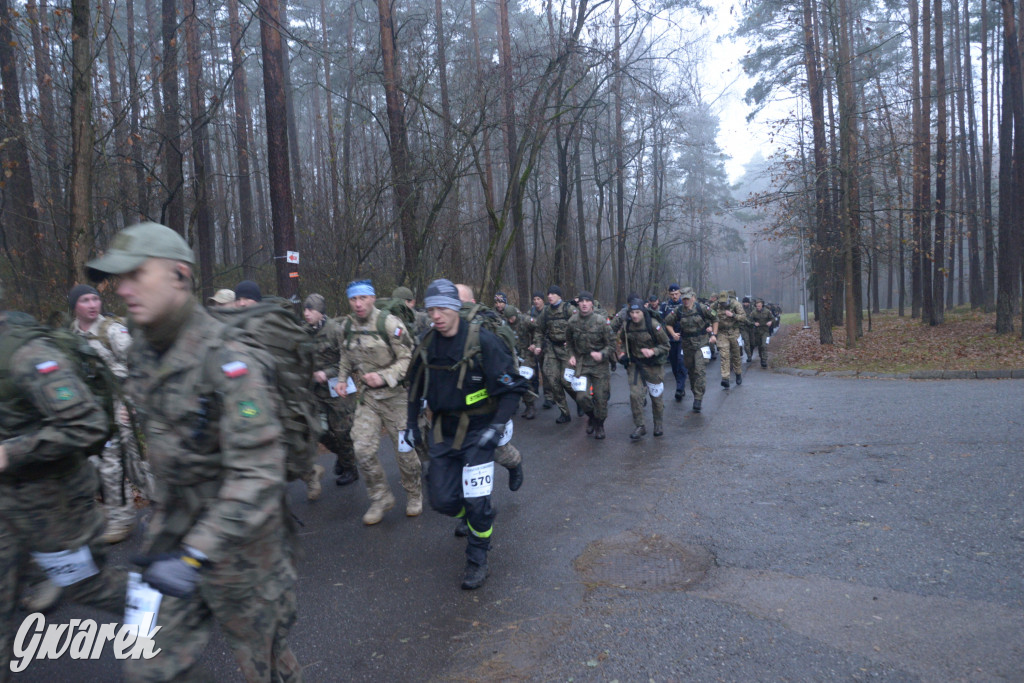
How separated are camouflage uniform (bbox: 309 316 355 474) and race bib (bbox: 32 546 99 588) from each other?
3727mm

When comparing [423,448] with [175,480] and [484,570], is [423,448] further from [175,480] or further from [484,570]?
[175,480]

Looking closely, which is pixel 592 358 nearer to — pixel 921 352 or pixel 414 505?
pixel 414 505

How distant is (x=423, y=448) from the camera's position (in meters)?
5.91

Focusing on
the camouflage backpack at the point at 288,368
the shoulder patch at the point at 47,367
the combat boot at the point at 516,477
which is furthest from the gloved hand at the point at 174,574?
the combat boot at the point at 516,477

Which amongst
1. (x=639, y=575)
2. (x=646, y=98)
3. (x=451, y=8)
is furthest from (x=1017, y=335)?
(x=451, y=8)

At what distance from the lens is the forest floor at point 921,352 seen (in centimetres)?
1590

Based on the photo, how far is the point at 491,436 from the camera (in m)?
4.90

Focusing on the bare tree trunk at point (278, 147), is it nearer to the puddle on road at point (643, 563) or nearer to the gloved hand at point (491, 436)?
the gloved hand at point (491, 436)

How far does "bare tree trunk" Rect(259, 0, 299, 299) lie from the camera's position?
36.1 ft

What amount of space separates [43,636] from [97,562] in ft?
3.64

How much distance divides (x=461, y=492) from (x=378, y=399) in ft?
5.30

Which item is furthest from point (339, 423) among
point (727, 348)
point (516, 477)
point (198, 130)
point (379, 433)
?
point (198, 130)

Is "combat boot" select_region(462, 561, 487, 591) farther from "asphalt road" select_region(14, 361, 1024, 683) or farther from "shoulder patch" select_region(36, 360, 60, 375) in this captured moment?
"shoulder patch" select_region(36, 360, 60, 375)

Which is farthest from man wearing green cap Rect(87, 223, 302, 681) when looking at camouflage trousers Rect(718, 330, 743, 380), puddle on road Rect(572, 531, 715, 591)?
camouflage trousers Rect(718, 330, 743, 380)
